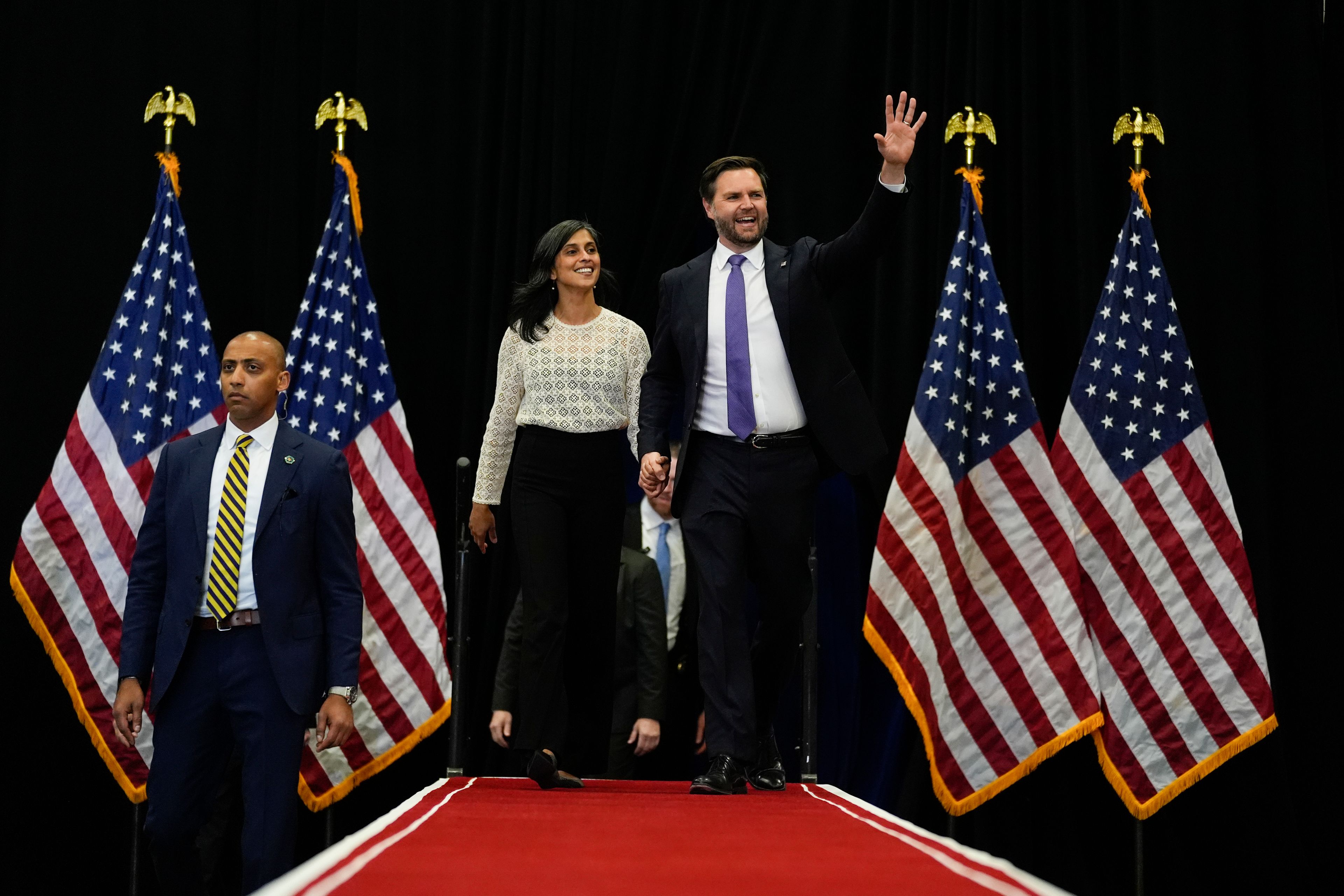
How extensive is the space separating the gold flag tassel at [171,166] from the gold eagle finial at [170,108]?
0.03 m

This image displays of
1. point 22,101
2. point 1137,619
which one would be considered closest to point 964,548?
point 1137,619

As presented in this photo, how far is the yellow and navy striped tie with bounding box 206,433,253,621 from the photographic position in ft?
11.0

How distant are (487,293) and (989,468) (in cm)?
225

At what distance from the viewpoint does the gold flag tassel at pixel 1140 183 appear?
209 inches

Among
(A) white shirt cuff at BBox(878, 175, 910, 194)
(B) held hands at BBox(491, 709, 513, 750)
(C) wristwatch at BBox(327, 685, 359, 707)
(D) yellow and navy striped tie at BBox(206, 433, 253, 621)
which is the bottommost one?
(B) held hands at BBox(491, 709, 513, 750)

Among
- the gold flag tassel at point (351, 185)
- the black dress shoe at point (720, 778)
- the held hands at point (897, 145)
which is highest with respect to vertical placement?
the gold flag tassel at point (351, 185)

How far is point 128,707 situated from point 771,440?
1816 mm

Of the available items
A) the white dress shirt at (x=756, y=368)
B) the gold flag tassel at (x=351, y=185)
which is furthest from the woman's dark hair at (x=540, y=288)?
the gold flag tassel at (x=351, y=185)

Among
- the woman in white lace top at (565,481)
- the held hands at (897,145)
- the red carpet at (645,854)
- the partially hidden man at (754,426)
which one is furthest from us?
the woman in white lace top at (565,481)

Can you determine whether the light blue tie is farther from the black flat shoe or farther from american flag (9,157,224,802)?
american flag (9,157,224,802)

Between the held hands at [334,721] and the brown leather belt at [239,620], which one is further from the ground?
the brown leather belt at [239,620]

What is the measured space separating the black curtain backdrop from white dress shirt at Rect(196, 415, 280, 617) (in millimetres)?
1976

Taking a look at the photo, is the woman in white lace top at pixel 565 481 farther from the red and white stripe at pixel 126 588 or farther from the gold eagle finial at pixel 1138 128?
the gold eagle finial at pixel 1138 128

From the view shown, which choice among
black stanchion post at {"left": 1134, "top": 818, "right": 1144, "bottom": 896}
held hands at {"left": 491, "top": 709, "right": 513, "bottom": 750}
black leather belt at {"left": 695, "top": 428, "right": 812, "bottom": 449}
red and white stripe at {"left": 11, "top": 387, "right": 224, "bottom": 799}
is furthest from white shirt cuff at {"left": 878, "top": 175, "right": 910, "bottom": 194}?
red and white stripe at {"left": 11, "top": 387, "right": 224, "bottom": 799}
